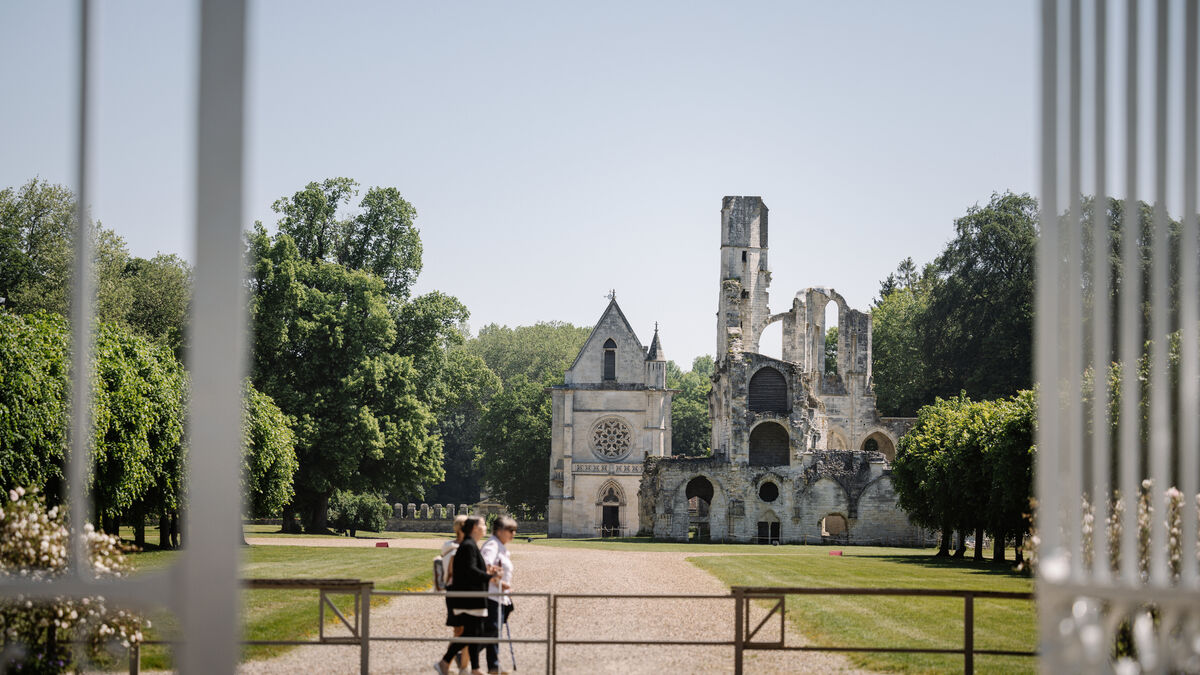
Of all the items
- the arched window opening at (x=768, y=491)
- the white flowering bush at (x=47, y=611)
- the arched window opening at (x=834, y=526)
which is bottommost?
the arched window opening at (x=834, y=526)

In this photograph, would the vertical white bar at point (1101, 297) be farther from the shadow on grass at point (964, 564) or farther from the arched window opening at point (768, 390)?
the arched window opening at point (768, 390)

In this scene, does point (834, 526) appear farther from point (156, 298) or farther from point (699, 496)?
point (156, 298)

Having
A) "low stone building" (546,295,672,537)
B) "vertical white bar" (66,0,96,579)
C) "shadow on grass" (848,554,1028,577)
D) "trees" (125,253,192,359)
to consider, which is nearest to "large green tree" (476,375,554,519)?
"low stone building" (546,295,672,537)

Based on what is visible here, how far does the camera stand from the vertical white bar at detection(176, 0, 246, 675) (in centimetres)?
285

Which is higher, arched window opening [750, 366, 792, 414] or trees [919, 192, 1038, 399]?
trees [919, 192, 1038, 399]

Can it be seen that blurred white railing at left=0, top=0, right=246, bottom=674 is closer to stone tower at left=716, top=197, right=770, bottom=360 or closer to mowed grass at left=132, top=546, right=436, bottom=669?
mowed grass at left=132, top=546, right=436, bottom=669

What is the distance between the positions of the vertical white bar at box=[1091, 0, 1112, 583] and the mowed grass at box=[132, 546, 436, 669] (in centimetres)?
928

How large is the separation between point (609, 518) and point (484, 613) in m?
49.2

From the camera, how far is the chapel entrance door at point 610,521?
193ft

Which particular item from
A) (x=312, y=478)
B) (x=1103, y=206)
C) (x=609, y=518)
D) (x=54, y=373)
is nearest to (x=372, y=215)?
(x=312, y=478)

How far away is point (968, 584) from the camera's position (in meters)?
22.6

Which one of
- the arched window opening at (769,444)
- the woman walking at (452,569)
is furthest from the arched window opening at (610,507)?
the woman walking at (452,569)

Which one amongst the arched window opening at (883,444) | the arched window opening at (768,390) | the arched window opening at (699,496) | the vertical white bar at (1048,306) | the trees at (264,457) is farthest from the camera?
the arched window opening at (883,444)

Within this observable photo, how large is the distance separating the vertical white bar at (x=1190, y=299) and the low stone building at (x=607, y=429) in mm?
55229
